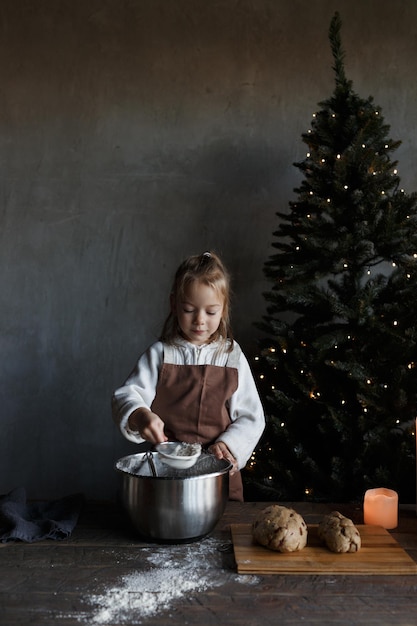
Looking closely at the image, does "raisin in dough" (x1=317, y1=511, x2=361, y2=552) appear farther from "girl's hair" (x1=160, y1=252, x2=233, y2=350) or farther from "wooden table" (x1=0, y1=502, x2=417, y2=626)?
"girl's hair" (x1=160, y1=252, x2=233, y2=350)

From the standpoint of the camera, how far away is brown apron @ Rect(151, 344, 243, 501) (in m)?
1.93

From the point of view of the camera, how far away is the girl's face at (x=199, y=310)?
1.92 m

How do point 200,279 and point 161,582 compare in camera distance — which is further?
point 200,279

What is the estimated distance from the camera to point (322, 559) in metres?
1.27

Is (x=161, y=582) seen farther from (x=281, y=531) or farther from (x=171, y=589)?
(x=281, y=531)

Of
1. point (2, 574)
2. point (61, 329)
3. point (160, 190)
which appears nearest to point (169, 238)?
point (160, 190)

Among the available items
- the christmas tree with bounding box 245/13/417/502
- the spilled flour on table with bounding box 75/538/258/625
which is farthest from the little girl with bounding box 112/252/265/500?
the spilled flour on table with bounding box 75/538/258/625

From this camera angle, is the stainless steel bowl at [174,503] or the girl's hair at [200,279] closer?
the stainless steel bowl at [174,503]

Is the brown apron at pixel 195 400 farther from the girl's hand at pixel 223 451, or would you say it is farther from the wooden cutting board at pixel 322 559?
the wooden cutting board at pixel 322 559

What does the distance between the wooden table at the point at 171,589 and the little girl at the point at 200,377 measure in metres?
0.56

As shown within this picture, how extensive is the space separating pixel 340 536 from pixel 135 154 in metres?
2.10

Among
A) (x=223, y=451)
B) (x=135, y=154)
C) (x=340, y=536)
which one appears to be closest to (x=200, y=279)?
(x=223, y=451)

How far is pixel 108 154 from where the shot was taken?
9.43 ft

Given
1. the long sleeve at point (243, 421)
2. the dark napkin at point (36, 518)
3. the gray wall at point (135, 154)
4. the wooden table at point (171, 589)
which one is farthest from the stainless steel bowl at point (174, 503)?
the gray wall at point (135, 154)
